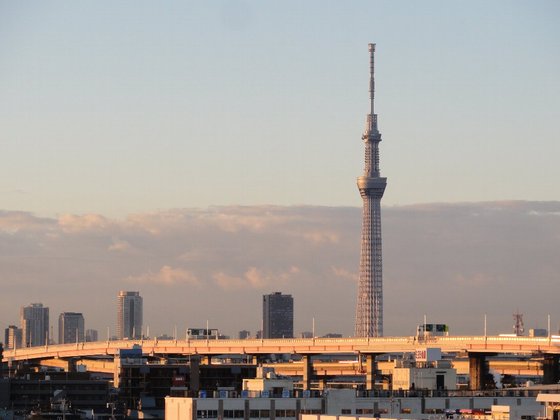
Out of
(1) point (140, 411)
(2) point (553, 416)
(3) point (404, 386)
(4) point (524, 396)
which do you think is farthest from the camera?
(1) point (140, 411)

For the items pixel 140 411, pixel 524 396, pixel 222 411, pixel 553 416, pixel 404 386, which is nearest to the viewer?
pixel 553 416

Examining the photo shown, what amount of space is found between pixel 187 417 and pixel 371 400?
629 inches

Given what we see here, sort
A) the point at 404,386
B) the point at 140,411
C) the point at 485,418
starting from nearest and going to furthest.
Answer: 1. the point at 485,418
2. the point at 404,386
3. the point at 140,411

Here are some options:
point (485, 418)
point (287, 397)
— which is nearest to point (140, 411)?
point (287, 397)

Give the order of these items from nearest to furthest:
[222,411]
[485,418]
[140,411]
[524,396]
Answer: [485,418] → [222,411] → [524,396] → [140,411]

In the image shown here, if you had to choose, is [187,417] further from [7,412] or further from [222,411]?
[7,412]

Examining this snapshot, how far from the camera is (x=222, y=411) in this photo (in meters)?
133

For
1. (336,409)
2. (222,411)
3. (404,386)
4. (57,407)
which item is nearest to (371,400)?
(336,409)

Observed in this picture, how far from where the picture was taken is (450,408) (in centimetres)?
13875

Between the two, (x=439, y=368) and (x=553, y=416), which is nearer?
(x=553, y=416)

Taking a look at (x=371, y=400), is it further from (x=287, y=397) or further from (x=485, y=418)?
(x=485, y=418)

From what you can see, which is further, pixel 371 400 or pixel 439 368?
pixel 439 368

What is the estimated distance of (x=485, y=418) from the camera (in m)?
101

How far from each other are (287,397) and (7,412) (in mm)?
52119
